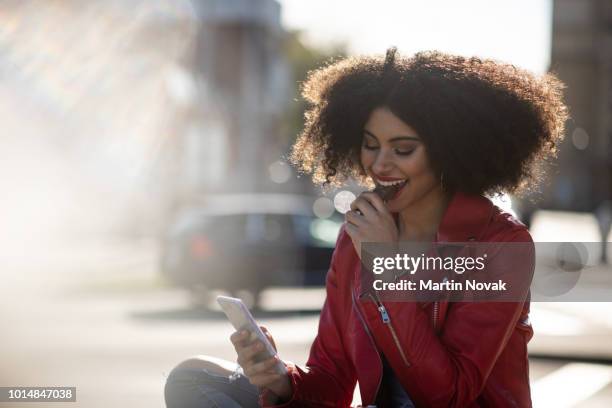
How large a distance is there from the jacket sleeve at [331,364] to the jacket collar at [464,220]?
15.5 inches

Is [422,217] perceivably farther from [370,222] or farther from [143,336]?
[143,336]

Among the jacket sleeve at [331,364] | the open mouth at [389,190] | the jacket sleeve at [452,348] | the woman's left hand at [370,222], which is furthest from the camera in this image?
the jacket sleeve at [331,364]

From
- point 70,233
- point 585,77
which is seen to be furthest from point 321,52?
point 70,233

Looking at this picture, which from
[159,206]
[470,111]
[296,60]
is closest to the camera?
[470,111]

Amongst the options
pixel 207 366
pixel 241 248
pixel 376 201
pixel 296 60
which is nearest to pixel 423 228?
pixel 376 201

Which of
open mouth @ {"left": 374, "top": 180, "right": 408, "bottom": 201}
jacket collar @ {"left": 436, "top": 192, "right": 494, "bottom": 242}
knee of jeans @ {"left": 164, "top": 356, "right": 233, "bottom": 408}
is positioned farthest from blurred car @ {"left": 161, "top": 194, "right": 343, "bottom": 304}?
jacket collar @ {"left": 436, "top": 192, "right": 494, "bottom": 242}

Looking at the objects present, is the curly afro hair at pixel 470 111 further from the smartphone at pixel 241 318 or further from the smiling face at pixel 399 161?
the smartphone at pixel 241 318

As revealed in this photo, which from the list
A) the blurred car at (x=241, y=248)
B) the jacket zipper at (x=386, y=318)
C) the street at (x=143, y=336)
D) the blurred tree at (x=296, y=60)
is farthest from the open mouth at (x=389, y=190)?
the blurred tree at (x=296, y=60)

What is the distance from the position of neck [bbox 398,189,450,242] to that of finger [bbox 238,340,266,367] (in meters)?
0.58

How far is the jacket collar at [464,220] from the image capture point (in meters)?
3.21

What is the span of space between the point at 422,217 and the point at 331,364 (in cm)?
55

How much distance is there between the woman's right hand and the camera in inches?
125

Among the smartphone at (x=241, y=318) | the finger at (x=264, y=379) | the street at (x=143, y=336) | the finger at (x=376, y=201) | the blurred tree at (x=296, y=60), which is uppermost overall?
the blurred tree at (x=296, y=60)

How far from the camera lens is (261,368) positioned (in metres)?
3.22
